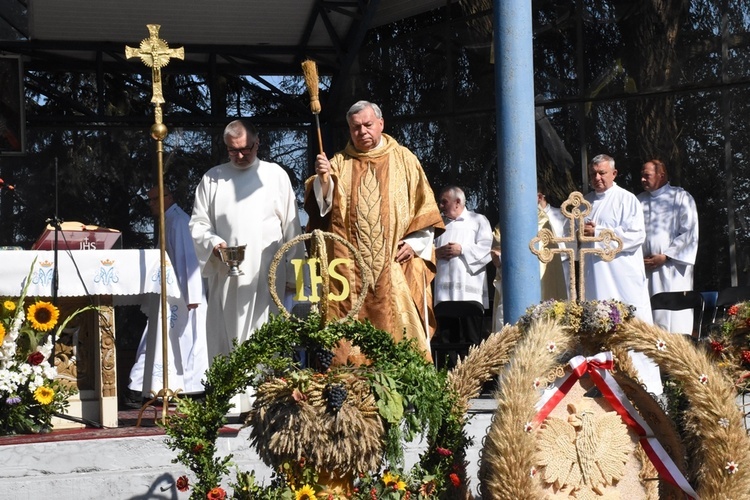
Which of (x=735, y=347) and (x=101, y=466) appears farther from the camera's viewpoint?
(x=101, y=466)

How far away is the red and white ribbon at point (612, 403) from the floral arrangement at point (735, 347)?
19.6 inches

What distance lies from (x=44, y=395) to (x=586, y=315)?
301cm

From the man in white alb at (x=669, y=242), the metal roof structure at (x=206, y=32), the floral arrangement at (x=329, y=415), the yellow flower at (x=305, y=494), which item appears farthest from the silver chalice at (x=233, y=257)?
the metal roof structure at (x=206, y=32)

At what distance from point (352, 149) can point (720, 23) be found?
479 cm

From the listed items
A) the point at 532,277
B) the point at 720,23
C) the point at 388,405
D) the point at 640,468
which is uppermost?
the point at 720,23

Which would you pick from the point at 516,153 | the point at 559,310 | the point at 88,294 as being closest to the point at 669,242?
the point at 516,153

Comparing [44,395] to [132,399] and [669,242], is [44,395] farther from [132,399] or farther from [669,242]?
[669,242]

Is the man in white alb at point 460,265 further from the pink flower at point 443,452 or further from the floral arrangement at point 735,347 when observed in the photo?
the pink flower at point 443,452

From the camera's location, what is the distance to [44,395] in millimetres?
6691

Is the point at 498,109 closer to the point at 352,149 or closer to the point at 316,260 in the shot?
the point at 352,149

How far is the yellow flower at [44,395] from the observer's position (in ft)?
21.9

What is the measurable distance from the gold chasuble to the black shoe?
8.31 feet

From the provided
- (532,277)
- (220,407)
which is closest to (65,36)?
(532,277)

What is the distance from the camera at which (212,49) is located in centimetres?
1348
